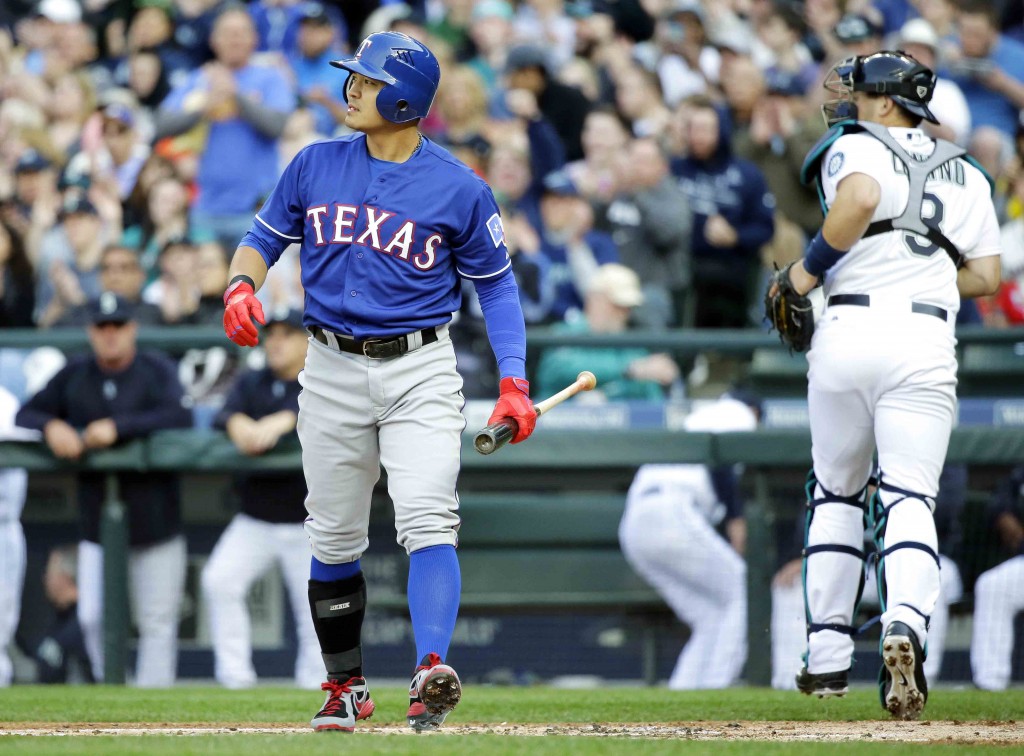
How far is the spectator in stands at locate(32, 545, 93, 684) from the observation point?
291 inches

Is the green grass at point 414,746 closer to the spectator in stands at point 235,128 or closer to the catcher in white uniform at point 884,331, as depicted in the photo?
the catcher in white uniform at point 884,331

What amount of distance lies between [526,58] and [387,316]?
6.74m

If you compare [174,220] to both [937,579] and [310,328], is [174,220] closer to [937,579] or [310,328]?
[310,328]

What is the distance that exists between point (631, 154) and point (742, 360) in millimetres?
1982

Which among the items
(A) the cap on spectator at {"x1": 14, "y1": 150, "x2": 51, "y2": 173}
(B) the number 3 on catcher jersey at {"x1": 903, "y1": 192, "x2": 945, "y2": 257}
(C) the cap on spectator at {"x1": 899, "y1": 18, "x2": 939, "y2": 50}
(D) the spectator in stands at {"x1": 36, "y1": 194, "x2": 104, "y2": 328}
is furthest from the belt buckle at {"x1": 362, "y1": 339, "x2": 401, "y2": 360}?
(A) the cap on spectator at {"x1": 14, "y1": 150, "x2": 51, "y2": 173}

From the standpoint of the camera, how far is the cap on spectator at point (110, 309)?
7668 mm

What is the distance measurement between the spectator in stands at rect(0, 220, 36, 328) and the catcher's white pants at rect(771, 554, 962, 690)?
15.1 feet

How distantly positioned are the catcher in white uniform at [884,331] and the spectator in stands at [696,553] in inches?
74.1

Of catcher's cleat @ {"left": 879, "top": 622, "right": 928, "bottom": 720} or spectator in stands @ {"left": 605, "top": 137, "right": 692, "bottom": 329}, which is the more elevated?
spectator in stands @ {"left": 605, "top": 137, "right": 692, "bottom": 329}

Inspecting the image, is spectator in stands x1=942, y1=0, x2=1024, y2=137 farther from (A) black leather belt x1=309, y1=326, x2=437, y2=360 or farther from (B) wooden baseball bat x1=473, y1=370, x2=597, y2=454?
(A) black leather belt x1=309, y1=326, x2=437, y2=360

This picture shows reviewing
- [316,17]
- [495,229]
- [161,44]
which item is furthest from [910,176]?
A: [161,44]

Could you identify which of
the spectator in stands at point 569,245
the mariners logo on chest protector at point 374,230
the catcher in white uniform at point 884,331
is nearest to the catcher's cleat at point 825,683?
the catcher in white uniform at point 884,331

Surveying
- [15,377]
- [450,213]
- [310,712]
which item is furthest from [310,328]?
[15,377]

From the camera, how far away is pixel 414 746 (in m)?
3.99
